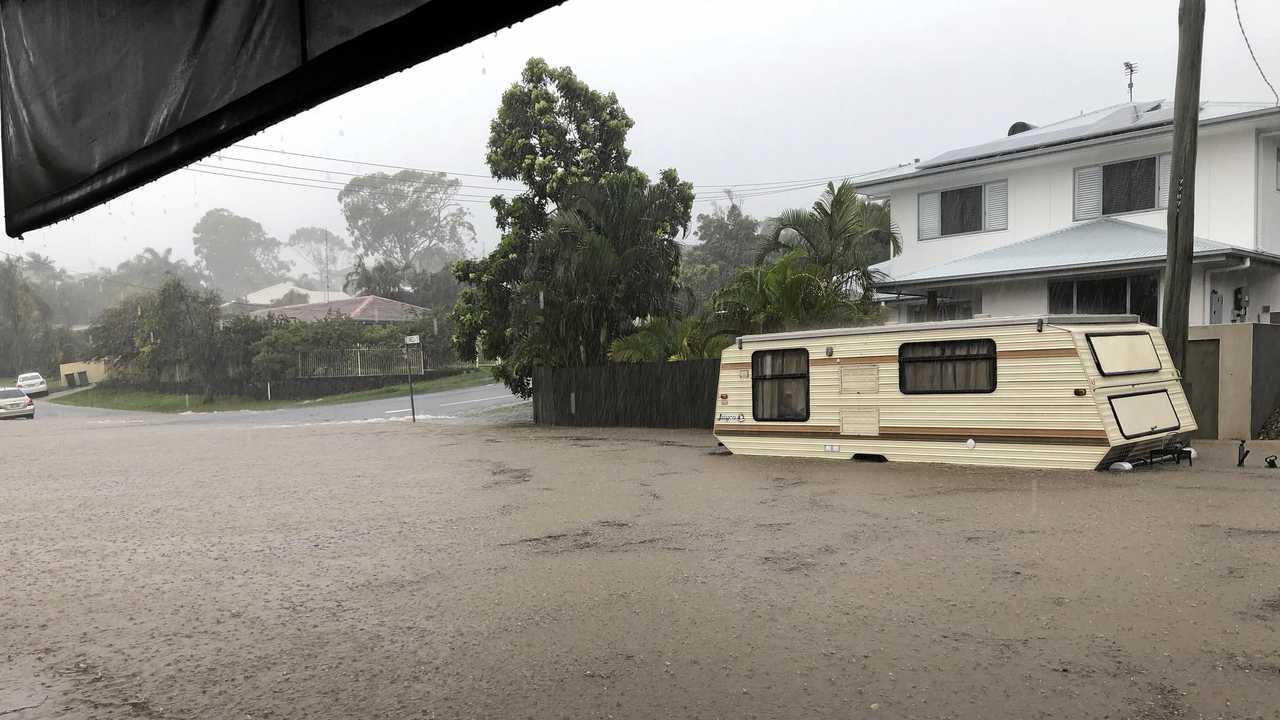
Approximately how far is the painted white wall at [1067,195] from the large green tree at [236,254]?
360 feet

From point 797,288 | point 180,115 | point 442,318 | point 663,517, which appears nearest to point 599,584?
point 663,517

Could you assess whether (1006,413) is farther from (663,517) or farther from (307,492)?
(307,492)

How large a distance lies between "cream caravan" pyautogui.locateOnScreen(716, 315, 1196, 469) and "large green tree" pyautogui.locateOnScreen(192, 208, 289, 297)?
115885mm

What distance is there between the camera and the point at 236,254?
4815 inches

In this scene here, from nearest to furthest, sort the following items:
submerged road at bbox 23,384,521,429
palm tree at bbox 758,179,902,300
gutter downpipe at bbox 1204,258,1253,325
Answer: gutter downpipe at bbox 1204,258,1253,325
palm tree at bbox 758,179,902,300
submerged road at bbox 23,384,521,429

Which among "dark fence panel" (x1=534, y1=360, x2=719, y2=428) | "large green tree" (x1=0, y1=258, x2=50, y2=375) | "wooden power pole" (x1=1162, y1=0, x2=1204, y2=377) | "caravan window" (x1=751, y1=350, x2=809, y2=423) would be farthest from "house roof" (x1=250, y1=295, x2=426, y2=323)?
"wooden power pole" (x1=1162, y1=0, x2=1204, y2=377)

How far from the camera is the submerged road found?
32656 mm

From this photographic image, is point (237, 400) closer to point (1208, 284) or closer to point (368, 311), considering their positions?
point (368, 311)

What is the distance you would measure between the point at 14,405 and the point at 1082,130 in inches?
1562

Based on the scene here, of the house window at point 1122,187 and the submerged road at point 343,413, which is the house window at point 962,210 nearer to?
the house window at point 1122,187

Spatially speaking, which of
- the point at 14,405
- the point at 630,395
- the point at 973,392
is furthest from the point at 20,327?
the point at 973,392

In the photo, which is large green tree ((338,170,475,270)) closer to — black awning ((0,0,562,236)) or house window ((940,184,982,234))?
house window ((940,184,982,234))

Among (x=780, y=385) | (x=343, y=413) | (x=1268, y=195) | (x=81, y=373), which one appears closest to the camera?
(x=780, y=385)

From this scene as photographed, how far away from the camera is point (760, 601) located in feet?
22.9
